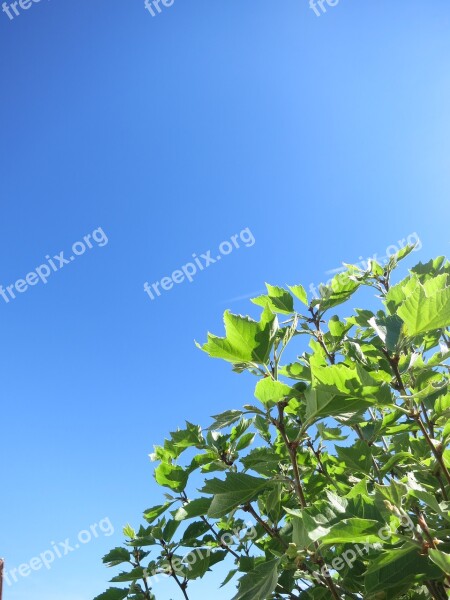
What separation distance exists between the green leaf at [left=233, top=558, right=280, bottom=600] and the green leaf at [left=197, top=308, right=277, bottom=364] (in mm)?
756

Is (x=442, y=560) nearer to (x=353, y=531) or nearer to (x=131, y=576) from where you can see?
(x=353, y=531)

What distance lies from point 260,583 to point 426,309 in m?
1.15

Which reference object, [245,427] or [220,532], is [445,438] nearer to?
[245,427]

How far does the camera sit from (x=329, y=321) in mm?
2764

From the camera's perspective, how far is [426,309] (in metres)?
1.76

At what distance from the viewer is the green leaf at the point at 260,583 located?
1604 mm

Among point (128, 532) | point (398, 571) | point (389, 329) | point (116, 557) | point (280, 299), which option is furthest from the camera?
point (128, 532)

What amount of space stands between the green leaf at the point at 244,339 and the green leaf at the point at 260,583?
0.76m

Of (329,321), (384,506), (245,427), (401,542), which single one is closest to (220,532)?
(245,427)

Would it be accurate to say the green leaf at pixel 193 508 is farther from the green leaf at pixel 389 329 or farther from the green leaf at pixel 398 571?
the green leaf at pixel 389 329

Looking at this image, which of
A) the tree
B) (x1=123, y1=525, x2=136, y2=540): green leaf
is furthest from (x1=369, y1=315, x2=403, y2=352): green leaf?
(x1=123, y1=525, x2=136, y2=540): green leaf

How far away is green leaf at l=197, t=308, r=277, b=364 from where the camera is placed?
191 cm

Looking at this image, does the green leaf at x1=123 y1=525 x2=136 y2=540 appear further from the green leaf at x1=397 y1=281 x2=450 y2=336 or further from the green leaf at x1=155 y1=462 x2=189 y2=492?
the green leaf at x1=397 y1=281 x2=450 y2=336

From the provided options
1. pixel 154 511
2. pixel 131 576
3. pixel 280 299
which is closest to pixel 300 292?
pixel 280 299
